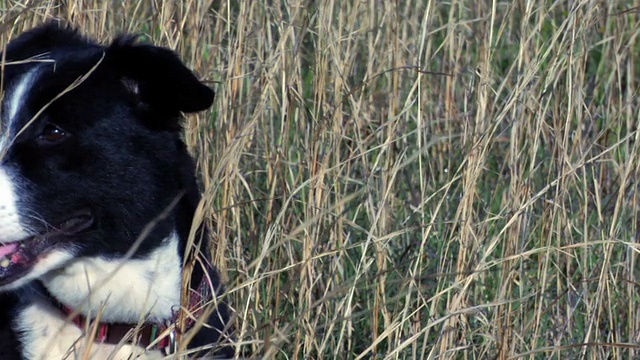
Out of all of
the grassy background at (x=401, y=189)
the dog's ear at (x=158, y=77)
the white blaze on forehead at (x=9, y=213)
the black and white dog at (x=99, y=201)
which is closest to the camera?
the white blaze on forehead at (x=9, y=213)

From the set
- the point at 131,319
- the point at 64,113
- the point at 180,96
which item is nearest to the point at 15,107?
the point at 64,113

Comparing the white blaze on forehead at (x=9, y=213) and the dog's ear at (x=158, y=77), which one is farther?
the dog's ear at (x=158, y=77)

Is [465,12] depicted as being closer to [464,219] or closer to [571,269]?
[571,269]

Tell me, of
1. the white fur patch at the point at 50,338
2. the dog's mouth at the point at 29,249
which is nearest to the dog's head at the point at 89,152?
the dog's mouth at the point at 29,249

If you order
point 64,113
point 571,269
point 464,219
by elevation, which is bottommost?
point 571,269

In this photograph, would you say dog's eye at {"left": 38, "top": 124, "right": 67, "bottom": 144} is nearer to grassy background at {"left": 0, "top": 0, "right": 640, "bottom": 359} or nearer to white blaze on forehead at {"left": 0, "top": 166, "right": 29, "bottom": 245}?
white blaze on forehead at {"left": 0, "top": 166, "right": 29, "bottom": 245}

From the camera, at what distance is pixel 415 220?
12.5ft

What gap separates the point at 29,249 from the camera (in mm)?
2705

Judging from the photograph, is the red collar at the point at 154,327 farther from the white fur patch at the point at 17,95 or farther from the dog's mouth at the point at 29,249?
the white fur patch at the point at 17,95

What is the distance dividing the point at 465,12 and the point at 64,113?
2374 mm

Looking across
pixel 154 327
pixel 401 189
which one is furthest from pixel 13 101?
pixel 401 189

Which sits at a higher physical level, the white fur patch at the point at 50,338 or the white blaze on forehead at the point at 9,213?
the white blaze on forehead at the point at 9,213

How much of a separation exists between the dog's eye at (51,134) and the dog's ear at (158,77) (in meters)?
0.28

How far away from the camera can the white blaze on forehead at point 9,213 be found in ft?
8.54
